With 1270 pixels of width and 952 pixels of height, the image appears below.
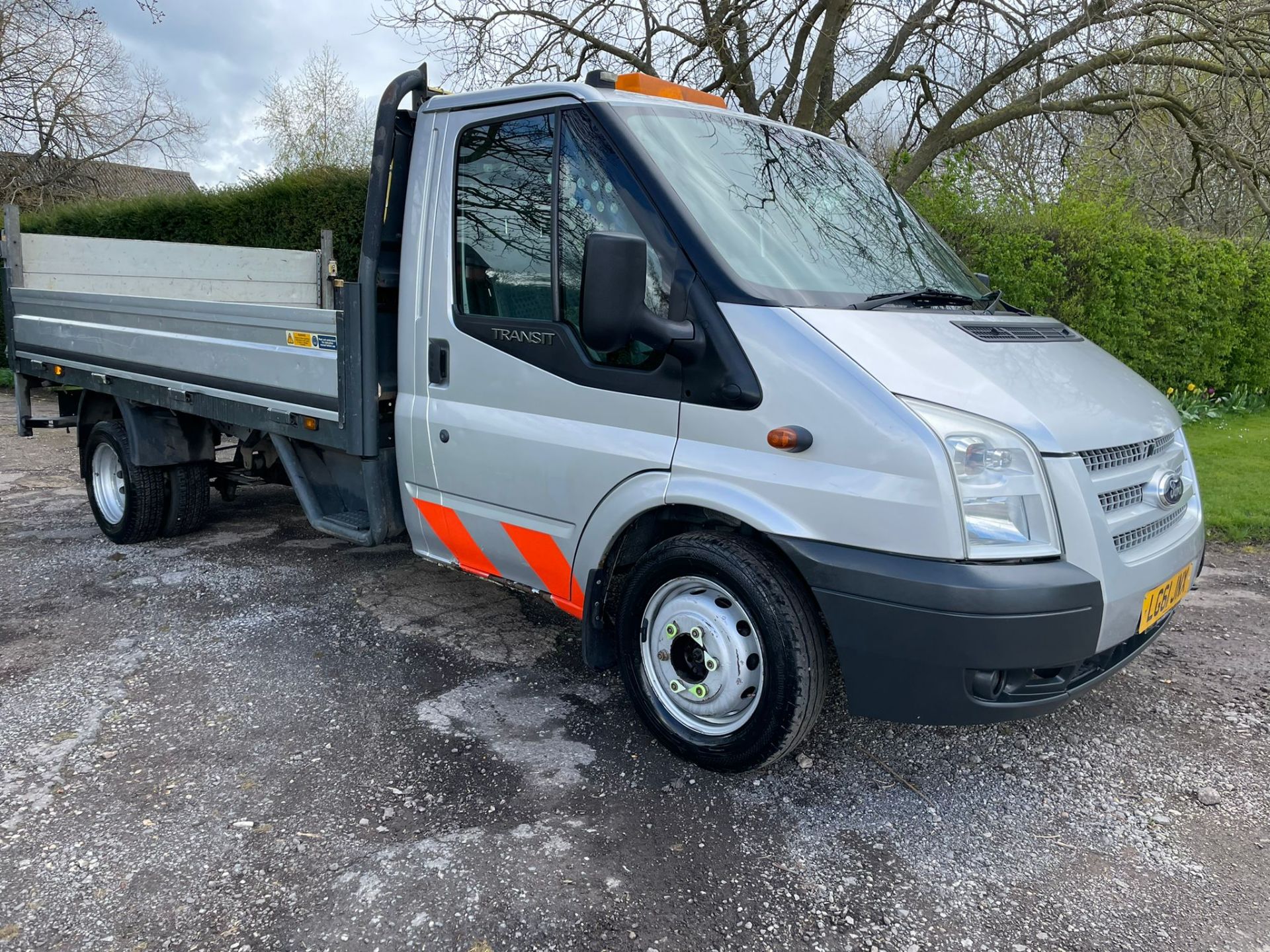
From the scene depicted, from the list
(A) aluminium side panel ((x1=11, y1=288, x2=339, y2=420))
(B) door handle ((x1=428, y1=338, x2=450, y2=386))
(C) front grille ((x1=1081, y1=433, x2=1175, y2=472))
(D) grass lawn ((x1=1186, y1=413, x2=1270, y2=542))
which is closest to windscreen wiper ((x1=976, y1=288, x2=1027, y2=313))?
(C) front grille ((x1=1081, y1=433, x2=1175, y2=472))

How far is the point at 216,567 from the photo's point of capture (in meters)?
5.47

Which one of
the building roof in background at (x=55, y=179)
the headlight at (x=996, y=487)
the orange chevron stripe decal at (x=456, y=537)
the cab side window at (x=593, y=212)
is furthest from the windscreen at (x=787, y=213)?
the building roof in background at (x=55, y=179)

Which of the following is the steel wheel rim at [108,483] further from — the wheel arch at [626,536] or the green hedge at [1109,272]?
the green hedge at [1109,272]

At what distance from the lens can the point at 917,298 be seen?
3338mm

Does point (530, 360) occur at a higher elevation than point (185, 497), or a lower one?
higher

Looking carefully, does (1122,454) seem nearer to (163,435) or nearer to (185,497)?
(163,435)

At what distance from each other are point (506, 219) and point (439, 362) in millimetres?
641

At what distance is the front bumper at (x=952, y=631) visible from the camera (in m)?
2.62

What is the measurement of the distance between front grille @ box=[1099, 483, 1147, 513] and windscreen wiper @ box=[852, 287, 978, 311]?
3.00 ft

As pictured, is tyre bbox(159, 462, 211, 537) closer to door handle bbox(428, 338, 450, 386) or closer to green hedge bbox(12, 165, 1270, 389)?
door handle bbox(428, 338, 450, 386)

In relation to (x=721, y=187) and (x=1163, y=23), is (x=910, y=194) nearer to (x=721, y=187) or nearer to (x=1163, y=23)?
(x=1163, y=23)

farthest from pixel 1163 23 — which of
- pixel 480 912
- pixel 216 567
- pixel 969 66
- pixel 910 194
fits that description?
pixel 480 912

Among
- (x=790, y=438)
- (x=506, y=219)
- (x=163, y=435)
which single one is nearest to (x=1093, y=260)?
(x=506, y=219)

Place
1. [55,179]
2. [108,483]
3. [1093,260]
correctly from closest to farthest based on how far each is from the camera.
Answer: [108,483]
[1093,260]
[55,179]
